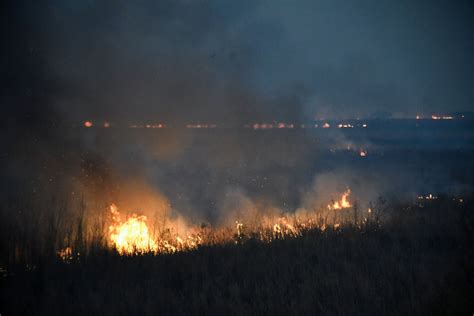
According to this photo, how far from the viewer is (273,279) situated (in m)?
4.40

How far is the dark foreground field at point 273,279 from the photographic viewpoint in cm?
362

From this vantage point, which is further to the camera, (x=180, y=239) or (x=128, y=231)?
(x=128, y=231)

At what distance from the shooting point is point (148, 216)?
10789mm

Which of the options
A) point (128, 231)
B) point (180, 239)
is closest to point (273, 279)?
point (180, 239)

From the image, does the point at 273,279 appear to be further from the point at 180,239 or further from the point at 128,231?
the point at 128,231

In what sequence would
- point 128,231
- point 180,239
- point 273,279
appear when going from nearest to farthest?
point 273,279 → point 180,239 → point 128,231

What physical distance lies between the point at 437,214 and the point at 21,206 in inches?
332

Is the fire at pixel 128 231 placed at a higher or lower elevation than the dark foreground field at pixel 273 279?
higher

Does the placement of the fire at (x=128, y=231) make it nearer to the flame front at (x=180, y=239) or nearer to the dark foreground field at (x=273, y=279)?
the flame front at (x=180, y=239)

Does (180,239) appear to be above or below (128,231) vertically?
Answer: below

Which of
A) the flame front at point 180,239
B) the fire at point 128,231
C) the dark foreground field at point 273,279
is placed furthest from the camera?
the fire at point 128,231

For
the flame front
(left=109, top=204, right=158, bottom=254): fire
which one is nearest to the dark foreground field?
the flame front

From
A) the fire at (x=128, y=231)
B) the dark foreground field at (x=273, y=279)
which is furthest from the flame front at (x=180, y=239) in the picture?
the dark foreground field at (x=273, y=279)

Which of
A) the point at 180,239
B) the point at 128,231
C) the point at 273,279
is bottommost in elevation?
the point at 273,279
